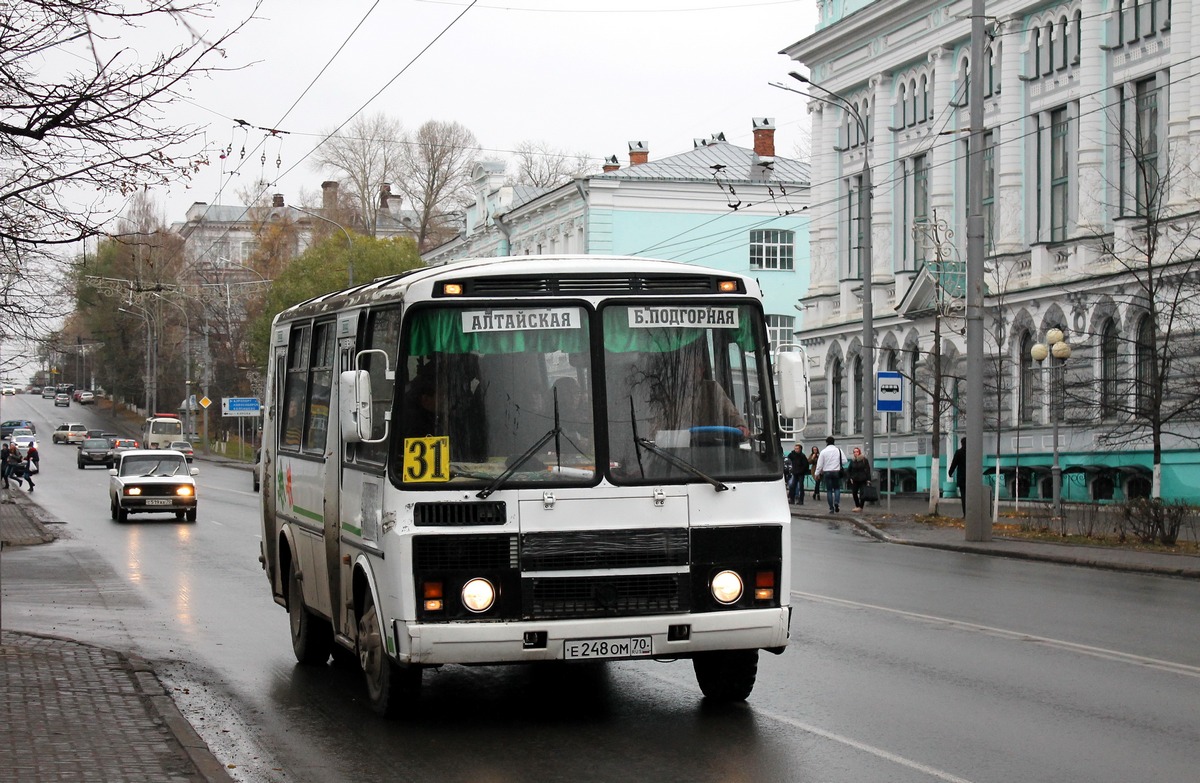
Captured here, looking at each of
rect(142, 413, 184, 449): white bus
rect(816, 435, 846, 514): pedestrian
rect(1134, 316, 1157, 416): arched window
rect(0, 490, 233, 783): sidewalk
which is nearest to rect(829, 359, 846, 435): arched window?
rect(816, 435, 846, 514): pedestrian

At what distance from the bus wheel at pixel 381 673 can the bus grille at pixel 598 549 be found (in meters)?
1.09

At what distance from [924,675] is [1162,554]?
1282cm

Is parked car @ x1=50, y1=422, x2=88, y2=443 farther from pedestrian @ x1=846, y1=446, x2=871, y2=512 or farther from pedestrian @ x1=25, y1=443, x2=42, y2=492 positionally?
pedestrian @ x1=846, y1=446, x2=871, y2=512

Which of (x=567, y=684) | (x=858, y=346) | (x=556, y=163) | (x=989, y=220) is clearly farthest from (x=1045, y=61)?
(x=556, y=163)

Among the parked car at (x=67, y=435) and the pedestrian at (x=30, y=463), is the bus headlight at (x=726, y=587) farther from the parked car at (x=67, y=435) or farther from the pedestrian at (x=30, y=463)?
the parked car at (x=67, y=435)

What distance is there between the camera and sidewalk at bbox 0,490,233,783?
794 cm

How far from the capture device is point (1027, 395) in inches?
1560

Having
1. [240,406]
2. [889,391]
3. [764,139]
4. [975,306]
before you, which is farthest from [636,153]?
[975,306]

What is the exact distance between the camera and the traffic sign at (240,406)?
263 ft

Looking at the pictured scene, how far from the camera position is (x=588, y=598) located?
902 centimetres

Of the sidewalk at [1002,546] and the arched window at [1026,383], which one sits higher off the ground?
the arched window at [1026,383]

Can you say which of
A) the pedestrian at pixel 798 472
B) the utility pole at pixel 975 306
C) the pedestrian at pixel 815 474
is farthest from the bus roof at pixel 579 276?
the pedestrian at pixel 798 472

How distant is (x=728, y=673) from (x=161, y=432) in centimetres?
7957

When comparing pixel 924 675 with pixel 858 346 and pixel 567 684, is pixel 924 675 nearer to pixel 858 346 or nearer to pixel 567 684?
pixel 567 684
